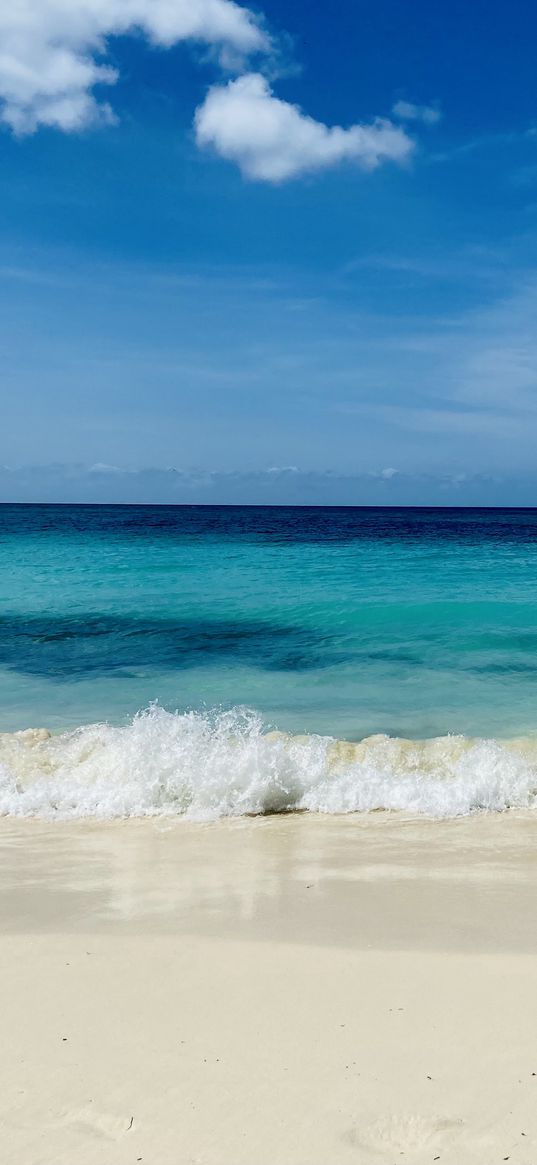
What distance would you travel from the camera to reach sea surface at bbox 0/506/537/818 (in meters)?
7.14

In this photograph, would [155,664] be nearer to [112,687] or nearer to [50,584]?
[112,687]

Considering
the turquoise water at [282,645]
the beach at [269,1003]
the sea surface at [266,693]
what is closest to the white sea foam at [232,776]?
the sea surface at [266,693]

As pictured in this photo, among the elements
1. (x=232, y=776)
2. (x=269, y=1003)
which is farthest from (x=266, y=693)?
(x=269, y=1003)

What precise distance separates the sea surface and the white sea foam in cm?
2

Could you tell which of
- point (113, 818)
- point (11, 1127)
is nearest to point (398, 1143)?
point (11, 1127)

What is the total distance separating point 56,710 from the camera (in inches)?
399

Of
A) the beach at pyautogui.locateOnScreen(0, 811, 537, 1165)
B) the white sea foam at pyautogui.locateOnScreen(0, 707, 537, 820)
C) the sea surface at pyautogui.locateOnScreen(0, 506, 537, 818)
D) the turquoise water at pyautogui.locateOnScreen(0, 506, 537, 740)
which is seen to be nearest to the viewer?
the beach at pyautogui.locateOnScreen(0, 811, 537, 1165)

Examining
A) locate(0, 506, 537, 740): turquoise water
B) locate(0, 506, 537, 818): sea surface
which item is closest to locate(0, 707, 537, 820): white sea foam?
locate(0, 506, 537, 818): sea surface

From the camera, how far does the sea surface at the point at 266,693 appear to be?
714cm

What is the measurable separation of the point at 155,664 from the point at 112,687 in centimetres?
157

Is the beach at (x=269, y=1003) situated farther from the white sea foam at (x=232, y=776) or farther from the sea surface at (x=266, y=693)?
the sea surface at (x=266, y=693)

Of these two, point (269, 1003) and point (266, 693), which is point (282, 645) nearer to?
point (266, 693)

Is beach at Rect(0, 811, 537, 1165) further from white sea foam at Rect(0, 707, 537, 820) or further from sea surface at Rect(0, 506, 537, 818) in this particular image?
sea surface at Rect(0, 506, 537, 818)

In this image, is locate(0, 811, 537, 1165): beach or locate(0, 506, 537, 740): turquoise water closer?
locate(0, 811, 537, 1165): beach
